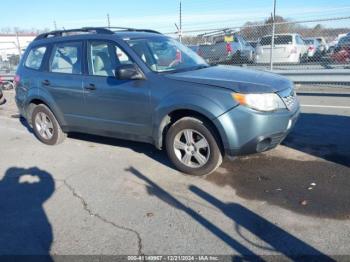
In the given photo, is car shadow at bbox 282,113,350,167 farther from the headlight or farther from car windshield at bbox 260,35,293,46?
car windshield at bbox 260,35,293,46

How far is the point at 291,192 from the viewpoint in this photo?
4.19 metres

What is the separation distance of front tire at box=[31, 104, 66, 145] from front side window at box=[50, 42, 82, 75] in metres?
0.80

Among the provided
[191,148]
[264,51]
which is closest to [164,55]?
[191,148]

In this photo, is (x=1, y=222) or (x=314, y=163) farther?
(x=314, y=163)

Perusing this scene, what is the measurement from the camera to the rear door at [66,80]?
18.7ft

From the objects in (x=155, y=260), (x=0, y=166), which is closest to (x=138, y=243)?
(x=155, y=260)

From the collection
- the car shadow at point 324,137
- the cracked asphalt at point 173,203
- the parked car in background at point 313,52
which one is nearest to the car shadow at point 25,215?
the cracked asphalt at point 173,203

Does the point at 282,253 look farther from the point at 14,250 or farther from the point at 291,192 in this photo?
the point at 14,250

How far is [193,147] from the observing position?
477 centimetres

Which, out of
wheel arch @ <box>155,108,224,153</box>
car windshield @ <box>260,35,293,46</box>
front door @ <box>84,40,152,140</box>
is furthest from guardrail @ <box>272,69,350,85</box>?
front door @ <box>84,40,152,140</box>

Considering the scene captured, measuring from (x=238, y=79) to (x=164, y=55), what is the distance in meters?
1.29

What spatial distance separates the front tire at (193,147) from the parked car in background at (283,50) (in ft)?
33.3

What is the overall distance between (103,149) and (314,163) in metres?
3.27

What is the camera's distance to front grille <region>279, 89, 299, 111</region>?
454cm
